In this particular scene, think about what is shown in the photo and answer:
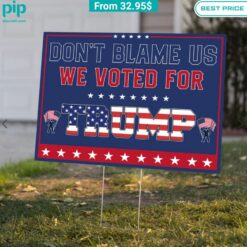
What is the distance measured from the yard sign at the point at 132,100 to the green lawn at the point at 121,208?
0.51 metres

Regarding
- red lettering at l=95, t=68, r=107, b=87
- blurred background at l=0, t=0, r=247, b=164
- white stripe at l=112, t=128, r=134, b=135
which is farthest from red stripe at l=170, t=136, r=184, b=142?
blurred background at l=0, t=0, r=247, b=164

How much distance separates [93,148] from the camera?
4277mm

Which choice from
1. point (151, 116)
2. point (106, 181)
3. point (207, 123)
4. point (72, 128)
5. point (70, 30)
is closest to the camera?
point (207, 123)

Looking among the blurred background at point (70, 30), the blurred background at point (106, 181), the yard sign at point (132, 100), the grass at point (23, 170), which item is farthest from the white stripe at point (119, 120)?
the blurred background at point (70, 30)

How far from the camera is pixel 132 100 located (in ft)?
13.9

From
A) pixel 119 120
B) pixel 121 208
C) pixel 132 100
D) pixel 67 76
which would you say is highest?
pixel 67 76

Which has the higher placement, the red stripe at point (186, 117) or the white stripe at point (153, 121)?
the red stripe at point (186, 117)

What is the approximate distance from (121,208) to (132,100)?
1091 millimetres

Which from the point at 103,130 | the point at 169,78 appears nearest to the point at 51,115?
the point at 103,130

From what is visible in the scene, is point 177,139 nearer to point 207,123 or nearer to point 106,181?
point 207,123

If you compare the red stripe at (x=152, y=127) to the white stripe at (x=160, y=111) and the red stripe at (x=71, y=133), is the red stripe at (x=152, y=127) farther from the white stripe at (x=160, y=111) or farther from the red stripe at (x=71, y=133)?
the red stripe at (x=71, y=133)

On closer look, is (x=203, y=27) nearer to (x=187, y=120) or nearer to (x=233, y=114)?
(x=233, y=114)

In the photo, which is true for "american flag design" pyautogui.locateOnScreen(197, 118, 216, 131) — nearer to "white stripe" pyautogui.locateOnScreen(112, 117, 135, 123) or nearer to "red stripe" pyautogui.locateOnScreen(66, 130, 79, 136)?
"white stripe" pyautogui.locateOnScreen(112, 117, 135, 123)

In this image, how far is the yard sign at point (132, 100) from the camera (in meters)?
4.14
